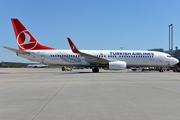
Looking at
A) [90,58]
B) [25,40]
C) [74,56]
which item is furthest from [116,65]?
[25,40]

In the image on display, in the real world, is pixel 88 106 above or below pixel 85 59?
below

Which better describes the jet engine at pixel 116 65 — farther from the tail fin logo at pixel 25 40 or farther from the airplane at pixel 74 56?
the tail fin logo at pixel 25 40

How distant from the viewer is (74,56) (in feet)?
107

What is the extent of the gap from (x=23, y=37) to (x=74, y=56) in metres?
7.71

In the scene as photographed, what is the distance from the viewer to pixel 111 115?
224 inches

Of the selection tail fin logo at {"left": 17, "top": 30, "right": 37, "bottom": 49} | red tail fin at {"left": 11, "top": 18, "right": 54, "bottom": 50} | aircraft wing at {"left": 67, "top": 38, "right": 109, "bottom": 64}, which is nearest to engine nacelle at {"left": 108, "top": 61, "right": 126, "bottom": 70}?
aircraft wing at {"left": 67, "top": 38, "right": 109, "bottom": 64}

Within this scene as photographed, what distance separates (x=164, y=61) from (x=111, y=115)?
3040cm

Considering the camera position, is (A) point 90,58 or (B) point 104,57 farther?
(B) point 104,57

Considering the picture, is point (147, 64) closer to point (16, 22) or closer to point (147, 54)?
point (147, 54)

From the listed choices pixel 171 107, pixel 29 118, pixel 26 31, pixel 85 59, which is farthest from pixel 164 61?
pixel 29 118

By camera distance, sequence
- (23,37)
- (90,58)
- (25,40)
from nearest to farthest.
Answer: (90,58) < (23,37) < (25,40)

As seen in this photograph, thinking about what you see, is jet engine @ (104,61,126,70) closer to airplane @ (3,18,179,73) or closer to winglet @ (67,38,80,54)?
airplane @ (3,18,179,73)

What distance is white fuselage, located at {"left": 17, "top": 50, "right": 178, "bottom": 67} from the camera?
32.6m

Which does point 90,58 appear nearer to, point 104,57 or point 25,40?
point 104,57
